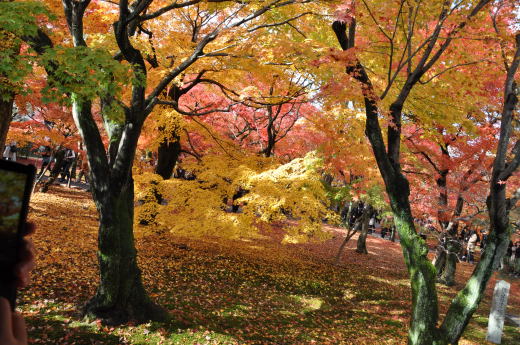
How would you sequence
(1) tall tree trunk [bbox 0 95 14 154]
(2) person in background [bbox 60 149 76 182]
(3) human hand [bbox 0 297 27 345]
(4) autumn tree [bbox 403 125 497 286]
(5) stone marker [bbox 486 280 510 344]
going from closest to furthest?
(3) human hand [bbox 0 297 27 345] < (1) tall tree trunk [bbox 0 95 14 154] < (5) stone marker [bbox 486 280 510 344] < (4) autumn tree [bbox 403 125 497 286] < (2) person in background [bbox 60 149 76 182]

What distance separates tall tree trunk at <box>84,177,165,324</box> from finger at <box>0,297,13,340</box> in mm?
5586

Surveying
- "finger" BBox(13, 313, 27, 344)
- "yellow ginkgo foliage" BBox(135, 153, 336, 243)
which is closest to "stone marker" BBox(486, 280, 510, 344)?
"yellow ginkgo foliage" BBox(135, 153, 336, 243)

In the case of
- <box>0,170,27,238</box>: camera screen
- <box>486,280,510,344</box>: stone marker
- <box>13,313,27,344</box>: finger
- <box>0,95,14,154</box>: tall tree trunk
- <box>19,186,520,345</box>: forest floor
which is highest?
<box>0,95,14,154</box>: tall tree trunk

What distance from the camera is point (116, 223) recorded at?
6387 millimetres

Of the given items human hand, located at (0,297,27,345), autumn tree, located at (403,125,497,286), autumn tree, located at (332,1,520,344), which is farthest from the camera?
autumn tree, located at (403,125,497,286)

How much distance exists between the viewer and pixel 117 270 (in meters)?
6.39

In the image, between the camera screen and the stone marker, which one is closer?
the camera screen

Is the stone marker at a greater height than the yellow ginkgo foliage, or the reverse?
the yellow ginkgo foliage

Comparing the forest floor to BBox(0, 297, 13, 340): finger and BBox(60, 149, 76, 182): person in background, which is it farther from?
BBox(60, 149, 76, 182): person in background

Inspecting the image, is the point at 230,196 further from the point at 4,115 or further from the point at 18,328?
the point at 18,328

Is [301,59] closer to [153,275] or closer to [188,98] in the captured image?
[153,275]

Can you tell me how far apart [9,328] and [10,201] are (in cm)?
43

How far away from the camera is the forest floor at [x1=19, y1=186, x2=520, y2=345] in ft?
20.9

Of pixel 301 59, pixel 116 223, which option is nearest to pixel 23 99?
pixel 116 223
